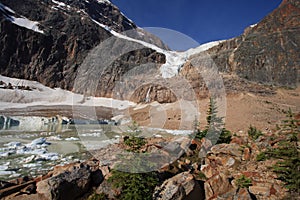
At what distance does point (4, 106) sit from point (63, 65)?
28.3 metres

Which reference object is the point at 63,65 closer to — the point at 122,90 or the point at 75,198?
the point at 122,90

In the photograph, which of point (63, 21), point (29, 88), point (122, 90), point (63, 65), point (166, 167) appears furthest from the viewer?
point (63, 21)

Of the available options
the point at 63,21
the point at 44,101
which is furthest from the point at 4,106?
the point at 63,21

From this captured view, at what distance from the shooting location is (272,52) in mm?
43844

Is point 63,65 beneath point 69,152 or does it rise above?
above

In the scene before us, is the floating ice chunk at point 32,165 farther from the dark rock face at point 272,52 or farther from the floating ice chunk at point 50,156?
the dark rock face at point 272,52

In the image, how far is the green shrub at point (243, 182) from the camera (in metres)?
6.43

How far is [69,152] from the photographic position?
40.7ft

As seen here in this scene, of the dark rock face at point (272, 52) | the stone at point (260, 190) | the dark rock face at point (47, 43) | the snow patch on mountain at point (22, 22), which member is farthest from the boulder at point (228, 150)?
the snow patch on mountain at point (22, 22)

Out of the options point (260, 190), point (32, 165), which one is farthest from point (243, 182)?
point (32, 165)

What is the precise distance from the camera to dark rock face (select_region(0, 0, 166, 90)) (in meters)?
66.1

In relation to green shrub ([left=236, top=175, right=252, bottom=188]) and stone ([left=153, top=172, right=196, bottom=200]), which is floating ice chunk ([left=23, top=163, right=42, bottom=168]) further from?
green shrub ([left=236, top=175, right=252, bottom=188])

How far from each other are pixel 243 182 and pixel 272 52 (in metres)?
44.2

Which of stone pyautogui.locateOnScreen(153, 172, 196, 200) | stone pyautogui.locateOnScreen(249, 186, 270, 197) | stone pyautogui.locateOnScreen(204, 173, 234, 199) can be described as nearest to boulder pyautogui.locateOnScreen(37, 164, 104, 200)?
stone pyautogui.locateOnScreen(153, 172, 196, 200)
